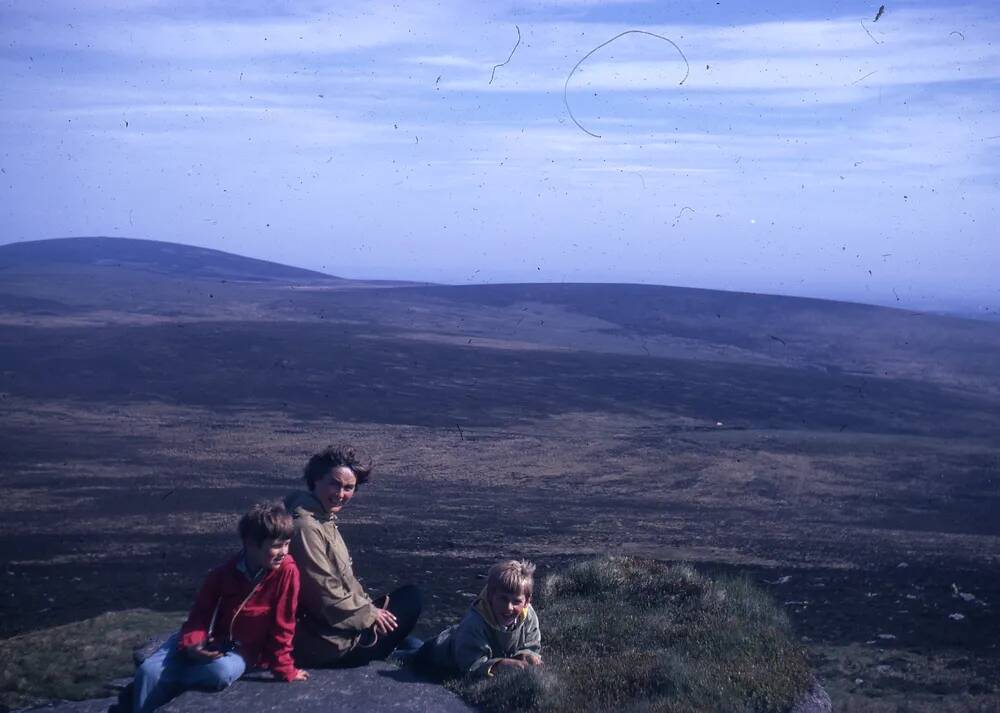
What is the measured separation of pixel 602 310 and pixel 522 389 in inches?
961

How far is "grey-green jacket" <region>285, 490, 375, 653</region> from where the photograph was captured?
18.1 feet

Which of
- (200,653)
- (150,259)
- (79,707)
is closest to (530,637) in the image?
(200,653)

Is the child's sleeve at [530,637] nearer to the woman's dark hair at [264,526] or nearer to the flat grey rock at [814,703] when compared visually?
the flat grey rock at [814,703]

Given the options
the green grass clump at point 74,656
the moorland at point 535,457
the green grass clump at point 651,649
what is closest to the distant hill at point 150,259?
the moorland at point 535,457

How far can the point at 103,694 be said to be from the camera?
6449 mm

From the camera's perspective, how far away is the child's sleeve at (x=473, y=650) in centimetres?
573

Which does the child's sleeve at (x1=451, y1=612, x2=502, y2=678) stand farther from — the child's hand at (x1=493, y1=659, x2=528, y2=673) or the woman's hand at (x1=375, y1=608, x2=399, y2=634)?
the woman's hand at (x1=375, y1=608, x2=399, y2=634)

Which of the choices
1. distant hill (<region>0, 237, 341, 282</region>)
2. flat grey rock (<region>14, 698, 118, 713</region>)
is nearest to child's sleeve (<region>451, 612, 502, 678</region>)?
flat grey rock (<region>14, 698, 118, 713</region>)

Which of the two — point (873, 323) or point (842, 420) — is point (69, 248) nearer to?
point (873, 323)

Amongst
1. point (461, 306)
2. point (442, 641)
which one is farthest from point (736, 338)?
point (442, 641)

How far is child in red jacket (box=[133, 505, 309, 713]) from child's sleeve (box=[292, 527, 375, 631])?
0.20 meters

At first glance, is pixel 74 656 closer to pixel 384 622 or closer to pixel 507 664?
pixel 384 622

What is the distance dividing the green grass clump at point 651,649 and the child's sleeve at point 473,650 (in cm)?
7

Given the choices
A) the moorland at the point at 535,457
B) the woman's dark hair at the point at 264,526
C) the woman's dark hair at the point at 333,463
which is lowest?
the moorland at the point at 535,457
